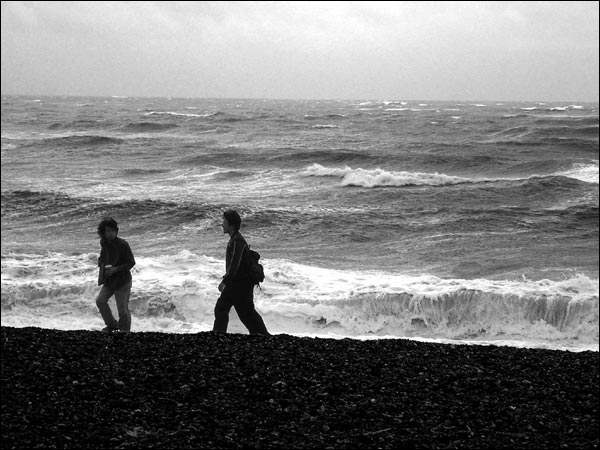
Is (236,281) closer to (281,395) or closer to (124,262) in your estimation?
(124,262)

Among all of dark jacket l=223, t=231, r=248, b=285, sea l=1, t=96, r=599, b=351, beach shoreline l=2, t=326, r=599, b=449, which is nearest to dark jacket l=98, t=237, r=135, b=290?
beach shoreline l=2, t=326, r=599, b=449

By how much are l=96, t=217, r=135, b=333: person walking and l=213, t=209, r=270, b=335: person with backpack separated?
3.58ft

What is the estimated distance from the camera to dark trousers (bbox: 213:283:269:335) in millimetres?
7625

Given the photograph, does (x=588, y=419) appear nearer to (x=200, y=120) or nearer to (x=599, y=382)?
(x=599, y=382)

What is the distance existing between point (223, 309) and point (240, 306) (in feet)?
0.72

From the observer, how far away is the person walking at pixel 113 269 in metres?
7.99

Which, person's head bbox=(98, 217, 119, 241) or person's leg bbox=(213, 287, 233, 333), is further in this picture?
person's head bbox=(98, 217, 119, 241)

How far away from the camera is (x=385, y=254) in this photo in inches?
Answer: 577

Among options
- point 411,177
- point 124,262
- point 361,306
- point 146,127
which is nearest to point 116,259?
point 124,262

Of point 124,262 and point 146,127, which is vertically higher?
point 146,127

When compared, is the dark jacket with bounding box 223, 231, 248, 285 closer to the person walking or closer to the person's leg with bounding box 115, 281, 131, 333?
the person walking

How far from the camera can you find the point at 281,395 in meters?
5.86

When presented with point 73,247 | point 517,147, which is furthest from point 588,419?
point 517,147

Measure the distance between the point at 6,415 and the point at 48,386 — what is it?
57cm
